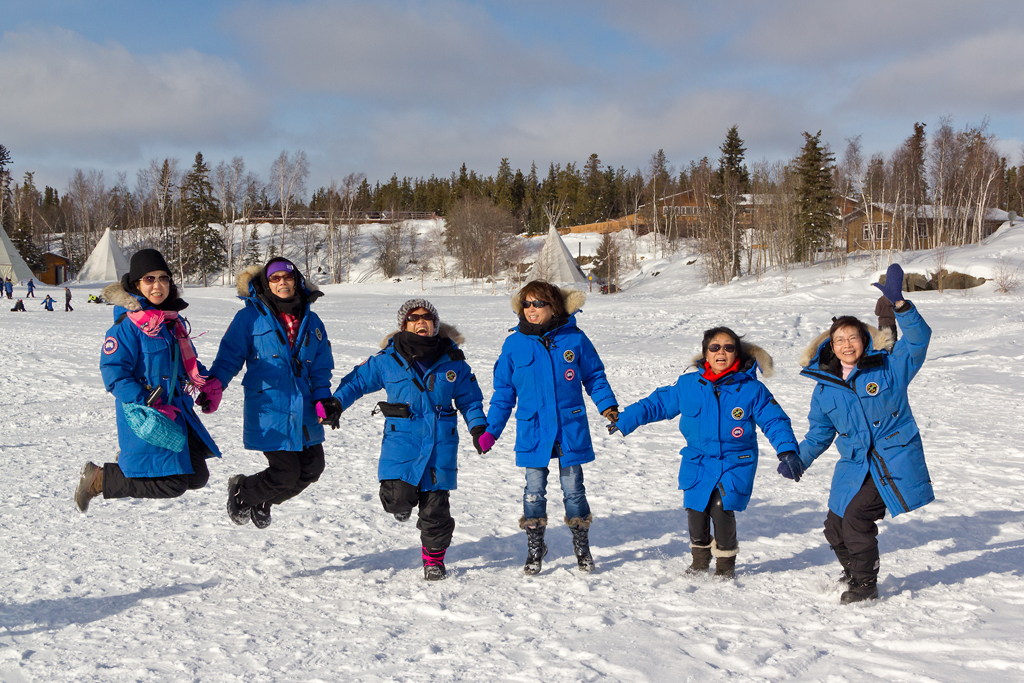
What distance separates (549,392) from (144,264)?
1.98m

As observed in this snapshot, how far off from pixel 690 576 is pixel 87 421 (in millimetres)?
6597

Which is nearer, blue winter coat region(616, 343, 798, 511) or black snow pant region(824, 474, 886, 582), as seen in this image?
black snow pant region(824, 474, 886, 582)

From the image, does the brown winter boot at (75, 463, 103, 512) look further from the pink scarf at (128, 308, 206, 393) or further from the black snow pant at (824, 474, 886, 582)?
the black snow pant at (824, 474, 886, 582)

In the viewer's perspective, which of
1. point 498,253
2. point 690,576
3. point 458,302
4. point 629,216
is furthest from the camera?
point 629,216

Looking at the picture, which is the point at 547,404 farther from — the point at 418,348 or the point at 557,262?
the point at 557,262

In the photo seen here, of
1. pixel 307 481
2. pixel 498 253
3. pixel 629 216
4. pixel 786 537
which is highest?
pixel 629 216

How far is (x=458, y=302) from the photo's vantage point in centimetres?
2639

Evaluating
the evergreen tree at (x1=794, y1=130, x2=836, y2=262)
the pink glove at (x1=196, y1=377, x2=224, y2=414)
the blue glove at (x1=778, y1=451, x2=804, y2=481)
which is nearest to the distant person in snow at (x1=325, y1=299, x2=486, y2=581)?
the pink glove at (x1=196, y1=377, x2=224, y2=414)

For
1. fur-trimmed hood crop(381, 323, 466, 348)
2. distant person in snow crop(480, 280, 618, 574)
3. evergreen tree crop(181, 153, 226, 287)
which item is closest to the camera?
distant person in snow crop(480, 280, 618, 574)

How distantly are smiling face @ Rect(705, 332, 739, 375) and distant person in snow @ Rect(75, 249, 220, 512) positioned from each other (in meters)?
2.39

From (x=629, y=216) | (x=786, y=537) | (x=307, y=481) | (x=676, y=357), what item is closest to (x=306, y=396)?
(x=307, y=481)

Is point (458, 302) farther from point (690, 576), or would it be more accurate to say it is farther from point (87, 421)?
point (690, 576)

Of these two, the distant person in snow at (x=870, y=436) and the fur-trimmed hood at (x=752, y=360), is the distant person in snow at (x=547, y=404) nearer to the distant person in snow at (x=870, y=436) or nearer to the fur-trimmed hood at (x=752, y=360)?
the fur-trimmed hood at (x=752, y=360)

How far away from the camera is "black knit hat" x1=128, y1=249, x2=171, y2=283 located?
11.0 ft
